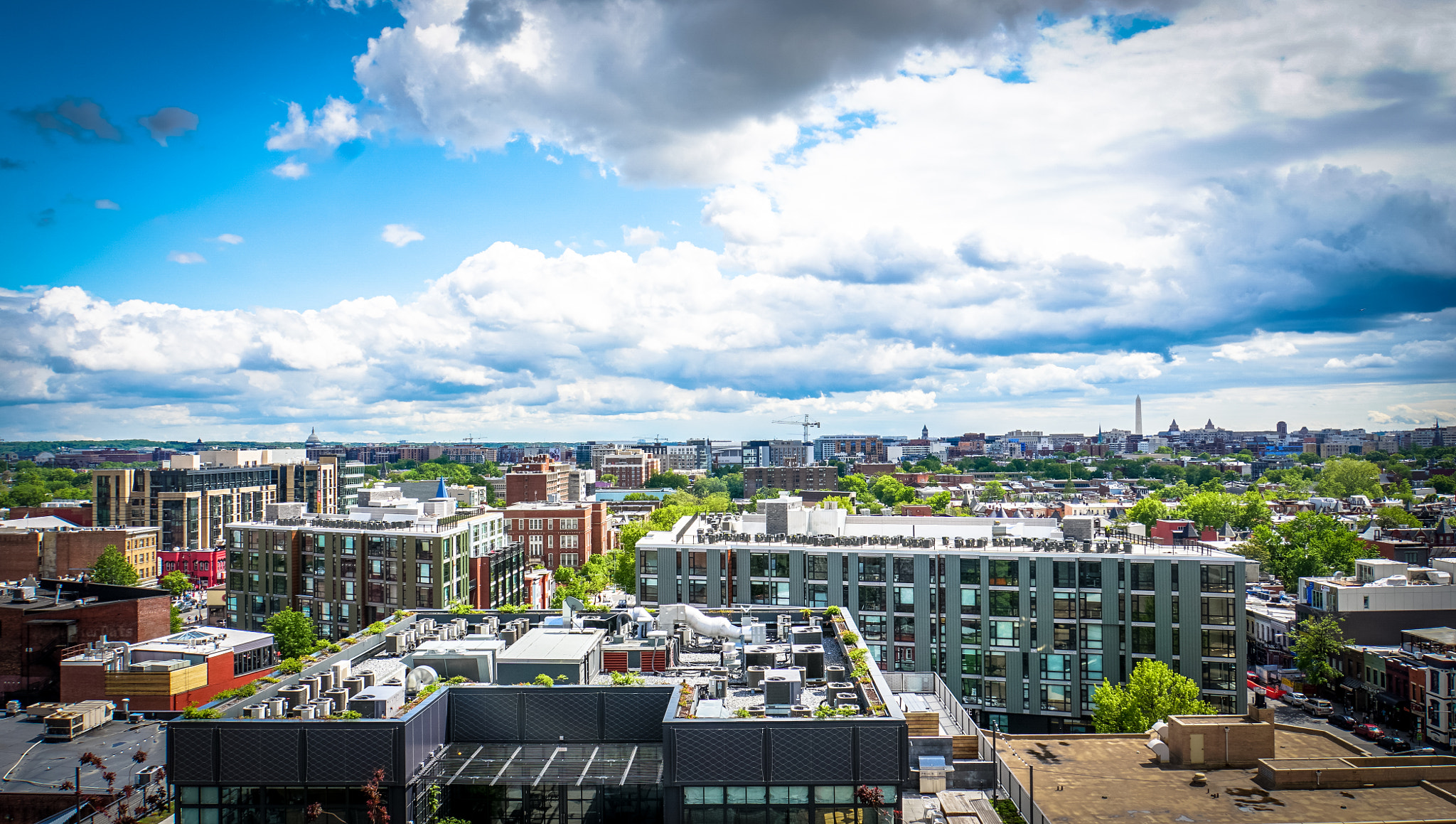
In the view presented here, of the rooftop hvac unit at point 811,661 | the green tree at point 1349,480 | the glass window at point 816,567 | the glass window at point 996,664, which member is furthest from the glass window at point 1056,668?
the green tree at point 1349,480

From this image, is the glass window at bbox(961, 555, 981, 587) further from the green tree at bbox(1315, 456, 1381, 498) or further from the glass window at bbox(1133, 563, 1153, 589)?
the green tree at bbox(1315, 456, 1381, 498)

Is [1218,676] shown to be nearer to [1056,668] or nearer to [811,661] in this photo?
[1056,668]

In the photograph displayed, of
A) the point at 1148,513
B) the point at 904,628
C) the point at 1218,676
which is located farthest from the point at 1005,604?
the point at 1148,513

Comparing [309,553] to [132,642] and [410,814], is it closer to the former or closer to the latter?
[132,642]

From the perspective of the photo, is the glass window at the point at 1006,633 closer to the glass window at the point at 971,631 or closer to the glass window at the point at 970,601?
the glass window at the point at 971,631

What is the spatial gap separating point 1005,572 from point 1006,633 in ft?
12.9

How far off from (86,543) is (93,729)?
3171 inches

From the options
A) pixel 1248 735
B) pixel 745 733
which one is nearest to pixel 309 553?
pixel 745 733

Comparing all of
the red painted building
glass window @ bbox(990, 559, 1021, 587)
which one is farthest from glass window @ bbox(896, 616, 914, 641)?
the red painted building

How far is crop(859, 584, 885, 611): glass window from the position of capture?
189 ft

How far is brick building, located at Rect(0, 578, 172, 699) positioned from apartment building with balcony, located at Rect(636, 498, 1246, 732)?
42497 mm

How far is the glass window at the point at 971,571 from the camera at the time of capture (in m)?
56.4

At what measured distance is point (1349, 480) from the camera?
630 ft

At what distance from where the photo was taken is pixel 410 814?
79.2ft
